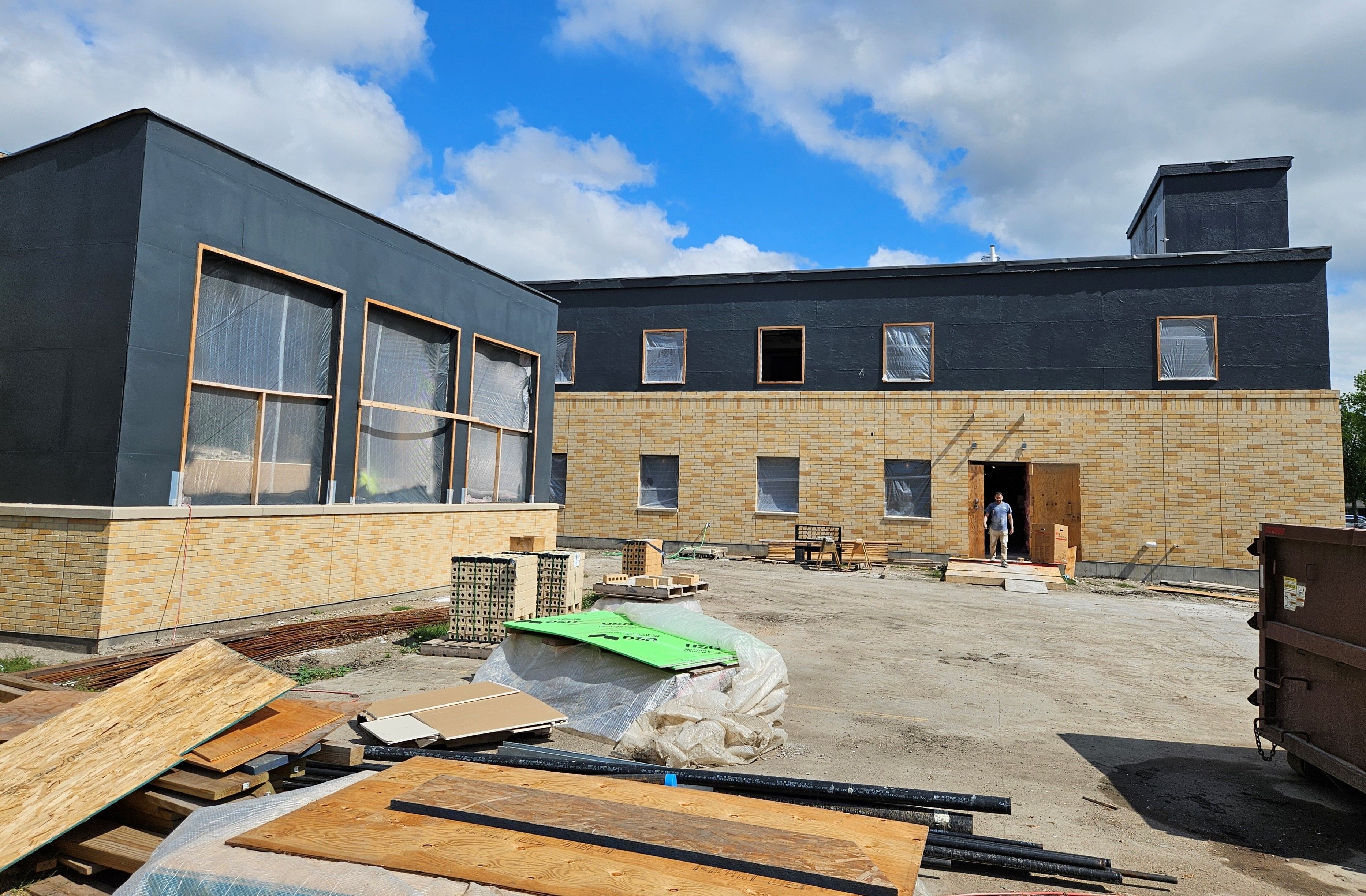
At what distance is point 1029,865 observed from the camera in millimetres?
4320

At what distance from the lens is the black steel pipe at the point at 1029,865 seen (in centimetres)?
426

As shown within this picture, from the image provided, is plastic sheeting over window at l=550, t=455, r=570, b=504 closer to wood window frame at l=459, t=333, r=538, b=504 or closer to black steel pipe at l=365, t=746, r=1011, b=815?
wood window frame at l=459, t=333, r=538, b=504

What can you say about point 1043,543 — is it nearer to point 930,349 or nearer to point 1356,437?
point 930,349

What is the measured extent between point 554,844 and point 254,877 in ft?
3.99

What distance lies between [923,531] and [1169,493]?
6.32 meters

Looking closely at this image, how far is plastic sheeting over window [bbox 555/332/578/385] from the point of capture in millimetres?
25891

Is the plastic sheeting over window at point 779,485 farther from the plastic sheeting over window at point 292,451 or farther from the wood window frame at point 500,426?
the plastic sheeting over window at point 292,451

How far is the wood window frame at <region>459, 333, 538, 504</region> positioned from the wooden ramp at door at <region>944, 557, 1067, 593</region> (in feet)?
34.2

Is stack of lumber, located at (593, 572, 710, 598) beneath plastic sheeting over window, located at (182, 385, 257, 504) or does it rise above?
beneath

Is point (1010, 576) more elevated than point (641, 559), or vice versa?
point (641, 559)

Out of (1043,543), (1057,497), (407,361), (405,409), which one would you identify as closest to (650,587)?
(405,409)

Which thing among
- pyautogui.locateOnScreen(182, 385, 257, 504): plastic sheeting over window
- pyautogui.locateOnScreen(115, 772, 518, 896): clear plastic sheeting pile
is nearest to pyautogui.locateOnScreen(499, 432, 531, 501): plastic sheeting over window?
pyautogui.locateOnScreen(182, 385, 257, 504): plastic sheeting over window

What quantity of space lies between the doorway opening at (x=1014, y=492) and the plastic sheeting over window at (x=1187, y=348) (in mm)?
4546

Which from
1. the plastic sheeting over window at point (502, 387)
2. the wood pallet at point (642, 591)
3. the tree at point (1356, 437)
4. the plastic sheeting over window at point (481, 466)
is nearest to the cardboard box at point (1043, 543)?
the wood pallet at point (642, 591)
